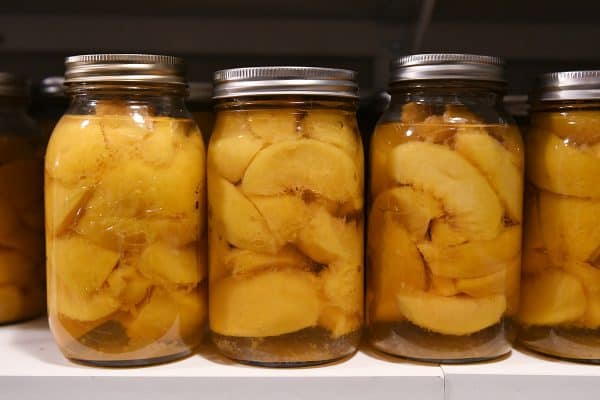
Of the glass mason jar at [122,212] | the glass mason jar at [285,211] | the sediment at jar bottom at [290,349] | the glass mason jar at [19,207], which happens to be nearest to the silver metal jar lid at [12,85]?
the glass mason jar at [19,207]

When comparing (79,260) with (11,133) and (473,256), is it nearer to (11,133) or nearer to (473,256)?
(11,133)

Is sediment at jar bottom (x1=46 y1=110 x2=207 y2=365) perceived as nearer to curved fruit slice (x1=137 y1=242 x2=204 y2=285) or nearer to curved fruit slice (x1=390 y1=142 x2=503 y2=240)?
curved fruit slice (x1=137 y1=242 x2=204 y2=285)

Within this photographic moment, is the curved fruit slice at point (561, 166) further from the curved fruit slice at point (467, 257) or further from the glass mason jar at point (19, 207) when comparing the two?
the glass mason jar at point (19, 207)

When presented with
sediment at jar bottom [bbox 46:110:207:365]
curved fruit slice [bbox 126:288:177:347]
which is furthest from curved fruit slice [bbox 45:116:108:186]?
curved fruit slice [bbox 126:288:177:347]

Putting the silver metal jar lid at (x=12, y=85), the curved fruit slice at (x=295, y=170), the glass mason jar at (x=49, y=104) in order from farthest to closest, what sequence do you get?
1. the glass mason jar at (x=49, y=104)
2. the silver metal jar lid at (x=12, y=85)
3. the curved fruit slice at (x=295, y=170)

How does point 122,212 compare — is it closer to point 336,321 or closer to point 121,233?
point 121,233

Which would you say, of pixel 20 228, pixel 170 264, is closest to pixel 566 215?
pixel 170 264

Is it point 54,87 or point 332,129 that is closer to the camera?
point 332,129
